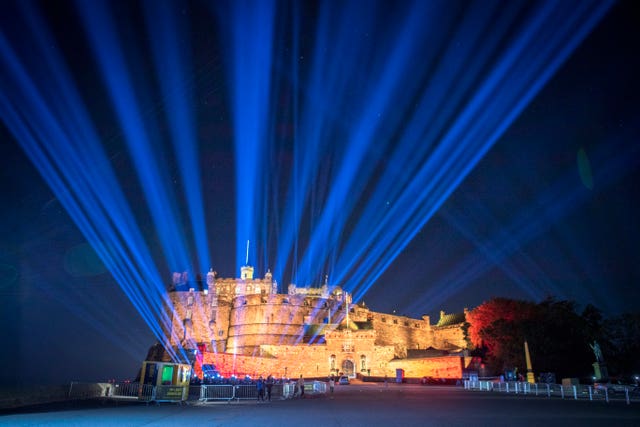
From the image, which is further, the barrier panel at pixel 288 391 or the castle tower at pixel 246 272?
the castle tower at pixel 246 272

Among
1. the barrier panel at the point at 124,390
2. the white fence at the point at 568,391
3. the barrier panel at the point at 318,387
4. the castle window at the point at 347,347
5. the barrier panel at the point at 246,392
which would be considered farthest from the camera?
the castle window at the point at 347,347

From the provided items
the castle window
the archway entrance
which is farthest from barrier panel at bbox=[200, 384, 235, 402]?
the archway entrance

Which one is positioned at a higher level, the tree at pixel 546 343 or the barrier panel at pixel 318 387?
the tree at pixel 546 343

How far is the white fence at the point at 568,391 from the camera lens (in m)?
20.2

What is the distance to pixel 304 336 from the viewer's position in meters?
62.5

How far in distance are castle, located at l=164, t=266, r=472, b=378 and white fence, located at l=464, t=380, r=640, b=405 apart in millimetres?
18742

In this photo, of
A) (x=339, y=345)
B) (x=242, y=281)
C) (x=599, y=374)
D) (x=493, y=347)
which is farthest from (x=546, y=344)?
(x=242, y=281)

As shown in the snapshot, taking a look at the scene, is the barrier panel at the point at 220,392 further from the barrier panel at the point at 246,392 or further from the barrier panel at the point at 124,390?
the barrier panel at the point at 124,390

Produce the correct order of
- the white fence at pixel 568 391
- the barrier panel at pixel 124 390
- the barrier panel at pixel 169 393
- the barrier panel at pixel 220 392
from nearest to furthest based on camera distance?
the barrier panel at pixel 169 393
the barrier panel at pixel 220 392
the white fence at pixel 568 391
the barrier panel at pixel 124 390

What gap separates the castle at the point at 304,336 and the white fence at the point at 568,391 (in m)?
18.7

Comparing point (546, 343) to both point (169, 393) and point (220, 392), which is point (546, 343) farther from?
point (169, 393)

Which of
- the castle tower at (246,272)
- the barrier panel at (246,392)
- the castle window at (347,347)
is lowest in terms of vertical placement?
the barrier panel at (246,392)

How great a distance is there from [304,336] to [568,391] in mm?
44214

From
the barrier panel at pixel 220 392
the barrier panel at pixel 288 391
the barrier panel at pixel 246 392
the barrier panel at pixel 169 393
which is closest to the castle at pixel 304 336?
the barrier panel at pixel 288 391
